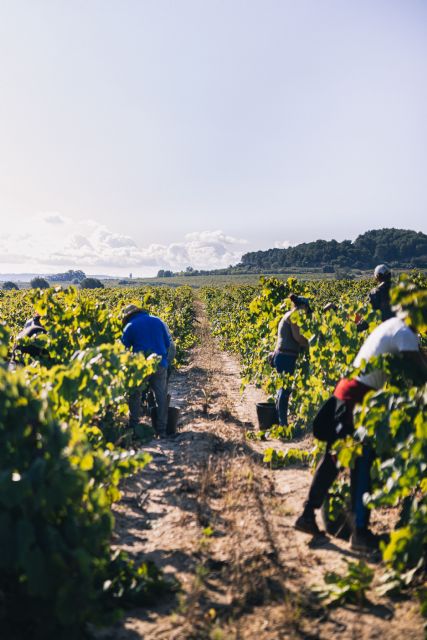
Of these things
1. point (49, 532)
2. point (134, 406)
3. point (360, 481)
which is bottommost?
point (134, 406)

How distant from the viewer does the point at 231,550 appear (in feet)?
11.9

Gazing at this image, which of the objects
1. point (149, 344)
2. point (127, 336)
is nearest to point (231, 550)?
point (149, 344)

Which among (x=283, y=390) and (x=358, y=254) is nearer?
(x=283, y=390)

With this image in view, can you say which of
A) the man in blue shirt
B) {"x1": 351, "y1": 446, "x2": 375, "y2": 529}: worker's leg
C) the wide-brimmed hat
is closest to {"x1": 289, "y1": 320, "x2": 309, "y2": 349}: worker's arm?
the man in blue shirt

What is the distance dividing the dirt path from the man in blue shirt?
48cm

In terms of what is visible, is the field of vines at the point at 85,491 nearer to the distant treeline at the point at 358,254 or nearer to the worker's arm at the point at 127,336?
the worker's arm at the point at 127,336

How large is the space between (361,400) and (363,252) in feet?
285

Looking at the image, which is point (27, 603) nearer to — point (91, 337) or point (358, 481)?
point (358, 481)

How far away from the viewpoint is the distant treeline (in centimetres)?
8006

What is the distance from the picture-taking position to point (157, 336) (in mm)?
6605

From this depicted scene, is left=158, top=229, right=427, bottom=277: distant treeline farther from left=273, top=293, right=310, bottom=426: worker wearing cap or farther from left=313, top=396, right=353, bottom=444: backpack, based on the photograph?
left=313, top=396, right=353, bottom=444: backpack

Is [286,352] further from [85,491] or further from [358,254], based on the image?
[358,254]

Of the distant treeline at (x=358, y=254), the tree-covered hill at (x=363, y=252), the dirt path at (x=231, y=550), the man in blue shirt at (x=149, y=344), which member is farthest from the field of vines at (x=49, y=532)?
the tree-covered hill at (x=363, y=252)

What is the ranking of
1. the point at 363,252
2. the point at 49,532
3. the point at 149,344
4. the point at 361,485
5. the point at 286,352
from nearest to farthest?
the point at 49,532
the point at 361,485
the point at 149,344
the point at 286,352
the point at 363,252
